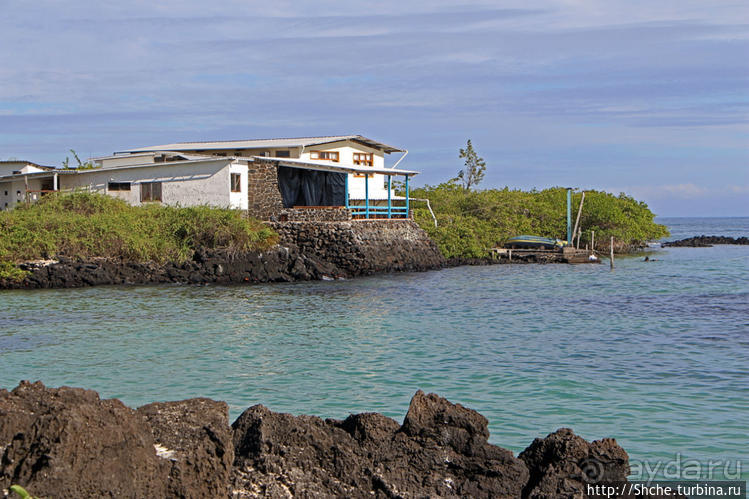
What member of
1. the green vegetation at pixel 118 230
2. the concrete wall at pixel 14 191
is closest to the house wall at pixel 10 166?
the concrete wall at pixel 14 191

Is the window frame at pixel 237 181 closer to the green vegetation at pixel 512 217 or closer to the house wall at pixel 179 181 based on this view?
the house wall at pixel 179 181

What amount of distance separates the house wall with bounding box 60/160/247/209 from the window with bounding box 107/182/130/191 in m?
0.16

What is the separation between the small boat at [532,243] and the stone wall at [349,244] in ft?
39.6

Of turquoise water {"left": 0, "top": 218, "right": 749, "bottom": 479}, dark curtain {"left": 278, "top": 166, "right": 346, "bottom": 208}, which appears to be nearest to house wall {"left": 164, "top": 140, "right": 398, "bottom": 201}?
dark curtain {"left": 278, "top": 166, "right": 346, "bottom": 208}

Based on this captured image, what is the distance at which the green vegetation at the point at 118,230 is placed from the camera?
2958 centimetres

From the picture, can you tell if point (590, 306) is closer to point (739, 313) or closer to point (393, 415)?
point (739, 313)

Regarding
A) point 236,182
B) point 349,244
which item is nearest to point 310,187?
point 236,182

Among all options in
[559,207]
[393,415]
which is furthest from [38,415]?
[559,207]

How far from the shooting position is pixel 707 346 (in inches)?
655

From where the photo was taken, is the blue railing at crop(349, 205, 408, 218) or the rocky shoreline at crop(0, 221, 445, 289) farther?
the blue railing at crop(349, 205, 408, 218)

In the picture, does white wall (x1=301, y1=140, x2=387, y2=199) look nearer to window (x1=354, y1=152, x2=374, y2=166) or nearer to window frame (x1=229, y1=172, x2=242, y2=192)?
window (x1=354, y1=152, x2=374, y2=166)

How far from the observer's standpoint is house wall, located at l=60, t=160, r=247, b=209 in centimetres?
3447

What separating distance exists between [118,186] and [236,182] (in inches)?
235

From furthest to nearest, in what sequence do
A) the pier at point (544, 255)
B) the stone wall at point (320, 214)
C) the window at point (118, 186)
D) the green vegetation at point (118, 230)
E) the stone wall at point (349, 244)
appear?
the pier at point (544, 255)
the window at point (118, 186)
the stone wall at point (320, 214)
the stone wall at point (349, 244)
the green vegetation at point (118, 230)
